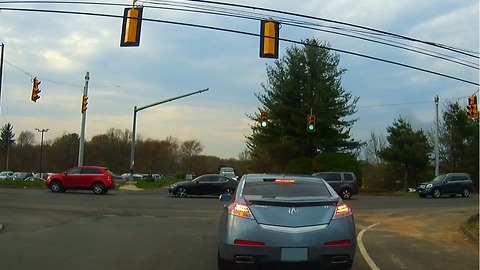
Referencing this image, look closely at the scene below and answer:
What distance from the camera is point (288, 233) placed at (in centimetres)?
708

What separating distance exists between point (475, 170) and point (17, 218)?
2045 inches

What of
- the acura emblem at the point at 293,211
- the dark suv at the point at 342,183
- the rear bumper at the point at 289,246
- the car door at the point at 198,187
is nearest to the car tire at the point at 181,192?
the car door at the point at 198,187

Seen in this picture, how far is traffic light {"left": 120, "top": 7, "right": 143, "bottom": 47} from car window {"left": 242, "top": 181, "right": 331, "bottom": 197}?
874cm

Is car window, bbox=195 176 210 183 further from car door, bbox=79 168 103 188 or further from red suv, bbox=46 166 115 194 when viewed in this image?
car door, bbox=79 168 103 188

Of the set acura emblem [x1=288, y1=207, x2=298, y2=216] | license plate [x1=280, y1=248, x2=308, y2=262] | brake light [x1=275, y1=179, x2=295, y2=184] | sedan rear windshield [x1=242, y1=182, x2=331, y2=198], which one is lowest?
license plate [x1=280, y1=248, x2=308, y2=262]

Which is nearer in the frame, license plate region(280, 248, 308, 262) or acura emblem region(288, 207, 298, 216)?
license plate region(280, 248, 308, 262)

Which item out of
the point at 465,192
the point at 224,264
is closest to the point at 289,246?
the point at 224,264

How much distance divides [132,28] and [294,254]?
1037 centimetres

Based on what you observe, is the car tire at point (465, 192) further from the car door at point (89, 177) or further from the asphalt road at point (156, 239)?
the car door at point (89, 177)

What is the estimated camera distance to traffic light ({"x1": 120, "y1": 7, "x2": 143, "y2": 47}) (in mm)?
15617

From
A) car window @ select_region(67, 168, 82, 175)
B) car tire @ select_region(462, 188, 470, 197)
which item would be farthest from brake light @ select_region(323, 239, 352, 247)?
car tire @ select_region(462, 188, 470, 197)

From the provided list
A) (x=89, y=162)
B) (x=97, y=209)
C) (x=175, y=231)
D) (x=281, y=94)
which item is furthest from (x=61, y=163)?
(x=175, y=231)

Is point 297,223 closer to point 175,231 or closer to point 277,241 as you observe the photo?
point 277,241

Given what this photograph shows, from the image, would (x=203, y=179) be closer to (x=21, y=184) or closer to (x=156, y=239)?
(x=21, y=184)
